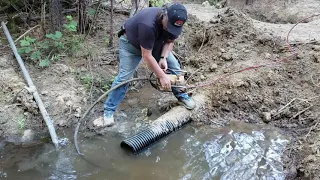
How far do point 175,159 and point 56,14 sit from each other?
3015mm

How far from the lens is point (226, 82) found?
4.93m

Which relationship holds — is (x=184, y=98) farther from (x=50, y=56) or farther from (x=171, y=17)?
(x=50, y=56)

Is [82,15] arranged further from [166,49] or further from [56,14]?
[166,49]

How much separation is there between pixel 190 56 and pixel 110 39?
141 centimetres

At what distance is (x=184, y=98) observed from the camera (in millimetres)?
4586

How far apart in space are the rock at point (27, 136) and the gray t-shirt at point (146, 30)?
1664mm

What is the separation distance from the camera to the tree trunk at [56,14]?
5.28m

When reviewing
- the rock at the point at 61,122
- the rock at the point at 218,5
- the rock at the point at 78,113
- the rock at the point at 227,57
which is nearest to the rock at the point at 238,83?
the rock at the point at 227,57

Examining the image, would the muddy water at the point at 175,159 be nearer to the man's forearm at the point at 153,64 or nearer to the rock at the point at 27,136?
the rock at the point at 27,136

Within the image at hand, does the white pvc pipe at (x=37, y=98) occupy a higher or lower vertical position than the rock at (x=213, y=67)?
lower

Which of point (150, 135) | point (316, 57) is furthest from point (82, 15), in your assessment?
point (316, 57)

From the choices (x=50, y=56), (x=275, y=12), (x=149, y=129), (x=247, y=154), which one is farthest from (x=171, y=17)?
(x=275, y=12)

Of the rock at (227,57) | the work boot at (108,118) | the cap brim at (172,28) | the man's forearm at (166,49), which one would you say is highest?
the cap brim at (172,28)

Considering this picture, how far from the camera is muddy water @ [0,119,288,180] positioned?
11.8 ft
